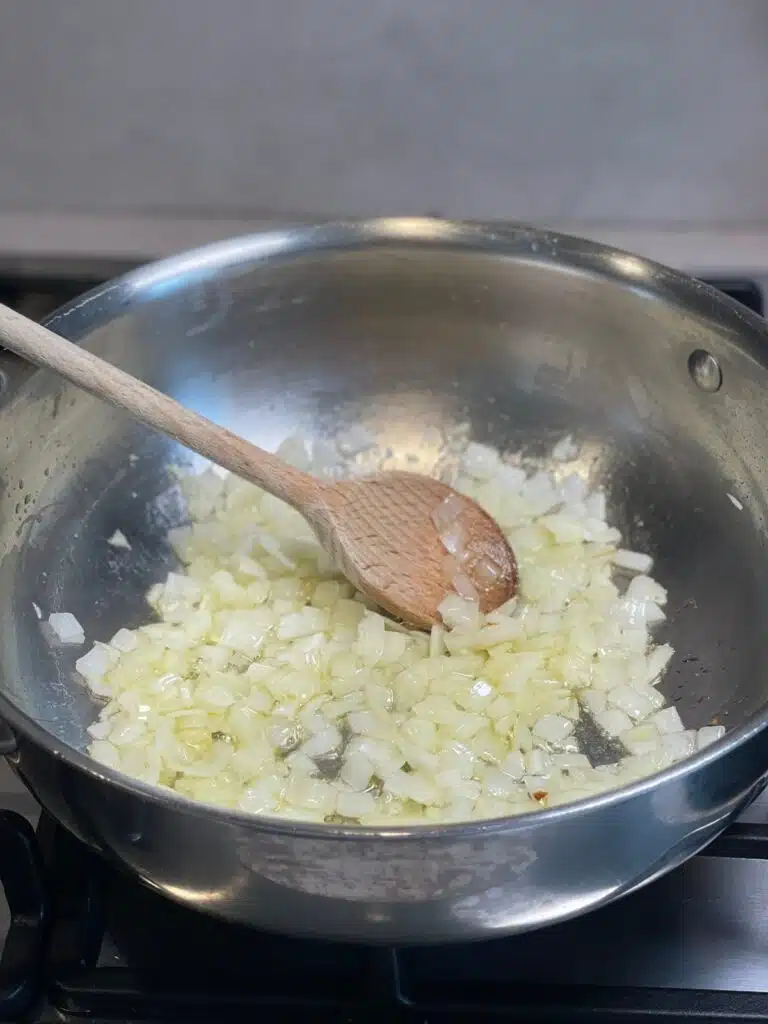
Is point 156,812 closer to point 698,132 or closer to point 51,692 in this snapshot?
point 51,692

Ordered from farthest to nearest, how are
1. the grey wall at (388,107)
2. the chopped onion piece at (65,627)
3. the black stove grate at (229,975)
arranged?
the grey wall at (388,107) < the chopped onion piece at (65,627) < the black stove grate at (229,975)

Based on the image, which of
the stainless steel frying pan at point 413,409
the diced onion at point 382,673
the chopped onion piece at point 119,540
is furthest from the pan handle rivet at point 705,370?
the chopped onion piece at point 119,540

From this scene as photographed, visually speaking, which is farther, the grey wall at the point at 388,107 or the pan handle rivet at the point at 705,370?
the grey wall at the point at 388,107

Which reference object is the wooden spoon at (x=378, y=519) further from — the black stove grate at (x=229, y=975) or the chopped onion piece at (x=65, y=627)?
the black stove grate at (x=229, y=975)

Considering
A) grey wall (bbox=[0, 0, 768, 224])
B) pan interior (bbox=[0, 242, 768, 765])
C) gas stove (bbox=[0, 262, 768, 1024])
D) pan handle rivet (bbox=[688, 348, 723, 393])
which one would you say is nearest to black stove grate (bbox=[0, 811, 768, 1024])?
gas stove (bbox=[0, 262, 768, 1024])

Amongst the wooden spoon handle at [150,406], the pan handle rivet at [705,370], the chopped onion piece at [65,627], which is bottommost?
the chopped onion piece at [65,627]

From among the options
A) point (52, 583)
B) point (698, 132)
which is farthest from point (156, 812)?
point (698, 132)

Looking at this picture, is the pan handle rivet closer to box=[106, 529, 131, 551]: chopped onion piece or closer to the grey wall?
the grey wall
